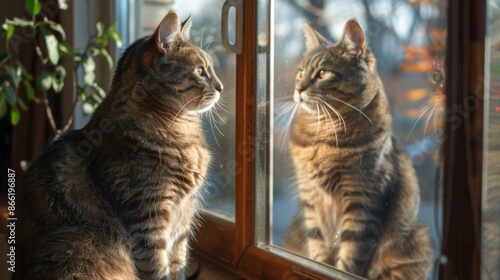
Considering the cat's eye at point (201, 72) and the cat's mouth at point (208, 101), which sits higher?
the cat's eye at point (201, 72)

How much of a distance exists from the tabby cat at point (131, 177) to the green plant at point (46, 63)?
662 millimetres

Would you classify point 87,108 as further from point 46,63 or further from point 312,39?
point 312,39

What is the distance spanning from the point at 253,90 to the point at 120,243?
56 cm

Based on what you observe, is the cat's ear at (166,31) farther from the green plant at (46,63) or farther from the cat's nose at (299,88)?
the green plant at (46,63)

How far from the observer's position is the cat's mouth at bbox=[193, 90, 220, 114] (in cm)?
143

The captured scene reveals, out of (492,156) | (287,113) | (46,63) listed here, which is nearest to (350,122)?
(287,113)

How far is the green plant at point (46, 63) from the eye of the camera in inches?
80.0

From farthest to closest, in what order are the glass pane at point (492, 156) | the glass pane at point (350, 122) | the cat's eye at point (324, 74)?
the cat's eye at point (324, 74) < the glass pane at point (350, 122) < the glass pane at point (492, 156)

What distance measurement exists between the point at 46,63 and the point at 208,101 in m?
1.16

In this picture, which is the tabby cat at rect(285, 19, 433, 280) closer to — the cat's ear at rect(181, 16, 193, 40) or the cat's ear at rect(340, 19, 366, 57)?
the cat's ear at rect(340, 19, 366, 57)

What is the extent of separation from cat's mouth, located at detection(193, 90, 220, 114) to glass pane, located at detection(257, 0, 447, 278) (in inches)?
8.5

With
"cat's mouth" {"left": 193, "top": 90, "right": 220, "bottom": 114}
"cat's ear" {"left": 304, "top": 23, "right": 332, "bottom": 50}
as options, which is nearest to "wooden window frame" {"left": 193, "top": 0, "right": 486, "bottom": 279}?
"cat's ear" {"left": 304, "top": 23, "right": 332, "bottom": 50}

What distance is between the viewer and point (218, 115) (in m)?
1.67

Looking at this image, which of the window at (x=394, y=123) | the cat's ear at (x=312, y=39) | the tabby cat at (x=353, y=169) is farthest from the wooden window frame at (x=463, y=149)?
the cat's ear at (x=312, y=39)
